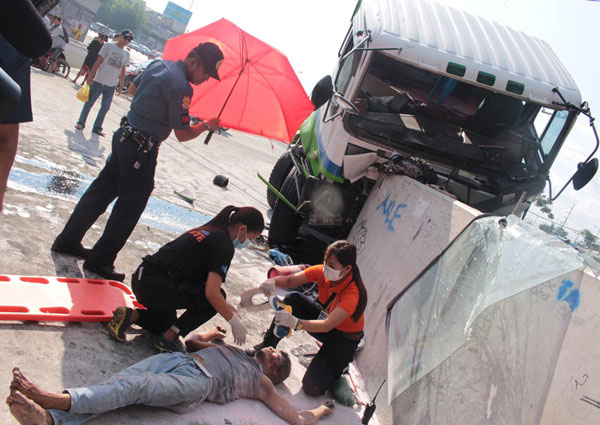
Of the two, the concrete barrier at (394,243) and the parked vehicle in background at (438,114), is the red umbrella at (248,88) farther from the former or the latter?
the concrete barrier at (394,243)

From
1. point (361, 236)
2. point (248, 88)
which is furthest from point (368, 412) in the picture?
point (248, 88)

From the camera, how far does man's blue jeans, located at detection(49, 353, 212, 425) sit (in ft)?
7.68

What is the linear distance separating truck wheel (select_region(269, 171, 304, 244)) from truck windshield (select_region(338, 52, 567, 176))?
136cm

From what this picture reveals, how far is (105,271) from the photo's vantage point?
3889mm

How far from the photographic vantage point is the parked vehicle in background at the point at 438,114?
5.46 meters

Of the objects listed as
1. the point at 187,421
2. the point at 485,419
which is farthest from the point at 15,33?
the point at 485,419

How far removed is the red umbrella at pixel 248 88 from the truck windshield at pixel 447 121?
3.37 ft

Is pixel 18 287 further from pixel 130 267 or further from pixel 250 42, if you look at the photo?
pixel 250 42

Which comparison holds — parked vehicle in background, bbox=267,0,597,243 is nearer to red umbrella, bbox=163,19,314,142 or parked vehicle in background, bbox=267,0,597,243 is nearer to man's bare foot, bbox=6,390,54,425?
red umbrella, bbox=163,19,314,142

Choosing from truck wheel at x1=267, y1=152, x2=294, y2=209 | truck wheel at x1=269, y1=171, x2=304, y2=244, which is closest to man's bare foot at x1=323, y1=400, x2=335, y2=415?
truck wheel at x1=269, y1=171, x2=304, y2=244

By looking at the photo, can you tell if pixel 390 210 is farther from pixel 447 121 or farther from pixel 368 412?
pixel 368 412

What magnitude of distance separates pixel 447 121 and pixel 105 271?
4207mm

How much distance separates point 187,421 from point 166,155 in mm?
7111

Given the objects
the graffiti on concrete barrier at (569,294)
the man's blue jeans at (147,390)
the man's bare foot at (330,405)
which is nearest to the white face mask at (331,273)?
the man's bare foot at (330,405)
